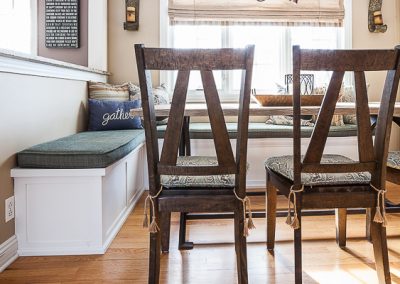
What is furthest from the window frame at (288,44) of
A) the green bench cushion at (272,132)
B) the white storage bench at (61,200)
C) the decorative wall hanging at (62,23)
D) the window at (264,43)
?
the white storage bench at (61,200)

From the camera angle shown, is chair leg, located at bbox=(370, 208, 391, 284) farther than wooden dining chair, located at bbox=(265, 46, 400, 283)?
Yes

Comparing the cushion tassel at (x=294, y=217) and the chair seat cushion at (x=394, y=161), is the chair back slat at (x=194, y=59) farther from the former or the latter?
the chair seat cushion at (x=394, y=161)

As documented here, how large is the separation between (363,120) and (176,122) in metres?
0.72

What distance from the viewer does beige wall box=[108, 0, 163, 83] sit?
372 cm

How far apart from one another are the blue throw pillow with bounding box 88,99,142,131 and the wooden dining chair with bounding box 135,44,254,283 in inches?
68.9

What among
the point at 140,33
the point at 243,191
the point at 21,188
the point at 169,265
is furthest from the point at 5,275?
the point at 140,33

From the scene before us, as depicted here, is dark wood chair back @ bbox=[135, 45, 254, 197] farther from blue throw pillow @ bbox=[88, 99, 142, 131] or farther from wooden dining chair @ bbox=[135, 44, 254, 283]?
blue throw pillow @ bbox=[88, 99, 142, 131]

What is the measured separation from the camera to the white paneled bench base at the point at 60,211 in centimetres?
182

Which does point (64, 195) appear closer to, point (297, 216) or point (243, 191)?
point (243, 191)

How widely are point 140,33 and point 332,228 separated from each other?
106 inches

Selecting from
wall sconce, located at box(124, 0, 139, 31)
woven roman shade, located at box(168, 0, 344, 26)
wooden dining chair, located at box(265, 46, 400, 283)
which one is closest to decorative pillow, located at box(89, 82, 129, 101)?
wall sconce, located at box(124, 0, 139, 31)

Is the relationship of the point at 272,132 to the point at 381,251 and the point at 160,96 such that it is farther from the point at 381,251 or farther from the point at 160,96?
the point at 381,251

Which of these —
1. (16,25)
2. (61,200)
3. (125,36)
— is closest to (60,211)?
(61,200)

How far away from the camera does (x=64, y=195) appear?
1842mm
